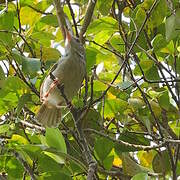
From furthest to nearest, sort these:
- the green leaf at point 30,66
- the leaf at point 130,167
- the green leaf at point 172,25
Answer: the leaf at point 130,167 → the green leaf at point 30,66 → the green leaf at point 172,25

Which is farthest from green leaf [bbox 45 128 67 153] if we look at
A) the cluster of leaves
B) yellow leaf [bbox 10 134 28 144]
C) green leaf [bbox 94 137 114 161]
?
yellow leaf [bbox 10 134 28 144]

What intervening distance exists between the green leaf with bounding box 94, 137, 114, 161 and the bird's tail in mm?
291

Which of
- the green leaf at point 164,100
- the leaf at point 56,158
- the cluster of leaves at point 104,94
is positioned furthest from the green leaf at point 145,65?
the leaf at point 56,158

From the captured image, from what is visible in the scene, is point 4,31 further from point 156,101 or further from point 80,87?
point 156,101

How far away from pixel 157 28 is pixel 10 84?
53 cm

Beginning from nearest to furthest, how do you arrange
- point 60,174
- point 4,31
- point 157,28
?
point 60,174 < point 4,31 < point 157,28

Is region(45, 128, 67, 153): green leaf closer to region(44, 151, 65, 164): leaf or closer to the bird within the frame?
region(44, 151, 65, 164): leaf

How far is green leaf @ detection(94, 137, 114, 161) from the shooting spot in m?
1.46

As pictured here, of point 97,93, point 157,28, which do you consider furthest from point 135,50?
point 97,93

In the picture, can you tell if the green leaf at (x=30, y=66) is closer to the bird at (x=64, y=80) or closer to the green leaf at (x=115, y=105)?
the bird at (x=64, y=80)

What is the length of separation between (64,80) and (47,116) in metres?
0.16

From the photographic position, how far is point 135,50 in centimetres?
161

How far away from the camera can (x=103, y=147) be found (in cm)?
147

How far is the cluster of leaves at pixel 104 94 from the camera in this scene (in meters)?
1.46
